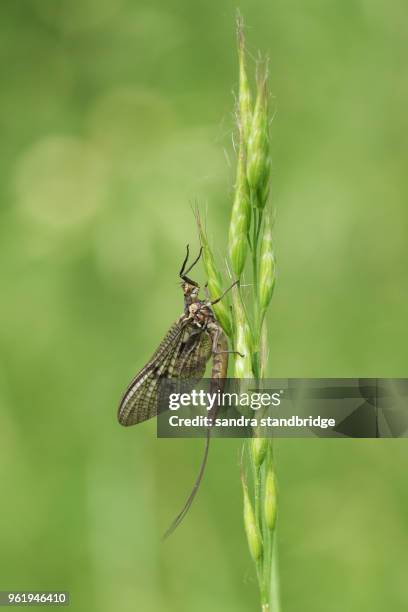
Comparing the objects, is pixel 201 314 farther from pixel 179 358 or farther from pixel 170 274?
pixel 170 274

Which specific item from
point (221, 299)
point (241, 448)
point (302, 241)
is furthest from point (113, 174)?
point (241, 448)

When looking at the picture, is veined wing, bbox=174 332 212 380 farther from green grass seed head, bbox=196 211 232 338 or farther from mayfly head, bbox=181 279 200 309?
green grass seed head, bbox=196 211 232 338

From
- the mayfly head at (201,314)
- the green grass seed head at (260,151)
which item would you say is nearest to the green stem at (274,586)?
the green grass seed head at (260,151)

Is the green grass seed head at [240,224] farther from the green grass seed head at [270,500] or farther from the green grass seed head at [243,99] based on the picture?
the green grass seed head at [270,500]

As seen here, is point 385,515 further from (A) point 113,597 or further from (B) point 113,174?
(B) point 113,174

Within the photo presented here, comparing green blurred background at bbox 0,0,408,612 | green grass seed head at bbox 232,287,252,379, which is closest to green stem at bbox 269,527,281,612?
green grass seed head at bbox 232,287,252,379
